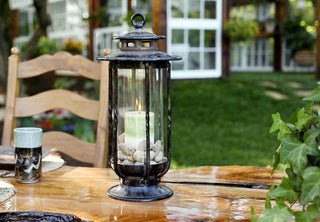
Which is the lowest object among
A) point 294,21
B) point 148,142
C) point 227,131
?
point 227,131

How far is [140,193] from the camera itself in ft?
3.77

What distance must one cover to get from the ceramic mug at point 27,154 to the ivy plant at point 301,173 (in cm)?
63

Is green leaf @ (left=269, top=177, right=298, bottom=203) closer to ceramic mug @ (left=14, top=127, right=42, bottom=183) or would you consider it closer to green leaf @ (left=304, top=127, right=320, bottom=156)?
green leaf @ (left=304, top=127, right=320, bottom=156)

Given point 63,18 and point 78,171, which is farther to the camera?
point 63,18

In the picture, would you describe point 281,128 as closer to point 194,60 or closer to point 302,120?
point 302,120

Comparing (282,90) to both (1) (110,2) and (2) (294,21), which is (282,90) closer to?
(1) (110,2)

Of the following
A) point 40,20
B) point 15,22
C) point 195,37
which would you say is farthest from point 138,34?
point 15,22

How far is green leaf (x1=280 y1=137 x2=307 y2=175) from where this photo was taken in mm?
760

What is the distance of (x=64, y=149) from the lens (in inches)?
70.8

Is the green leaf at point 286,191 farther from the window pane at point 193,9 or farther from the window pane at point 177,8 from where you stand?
the window pane at point 193,9

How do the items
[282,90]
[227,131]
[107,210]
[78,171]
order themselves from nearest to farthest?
[107,210], [78,171], [227,131], [282,90]

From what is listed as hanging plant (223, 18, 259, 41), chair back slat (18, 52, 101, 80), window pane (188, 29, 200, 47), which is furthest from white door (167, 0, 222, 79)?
chair back slat (18, 52, 101, 80)

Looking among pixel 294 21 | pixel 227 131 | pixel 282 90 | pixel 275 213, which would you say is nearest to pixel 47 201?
pixel 275 213

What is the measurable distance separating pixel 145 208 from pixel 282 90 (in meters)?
6.82
